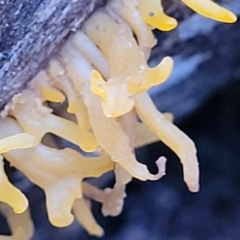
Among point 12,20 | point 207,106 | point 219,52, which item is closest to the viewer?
point 12,20

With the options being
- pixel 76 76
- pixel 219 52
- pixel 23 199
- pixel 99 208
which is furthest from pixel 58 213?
pixel 219 52

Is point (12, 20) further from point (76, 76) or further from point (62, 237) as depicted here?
point (62, 237)

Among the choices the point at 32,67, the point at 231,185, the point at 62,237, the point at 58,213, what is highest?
the point at 32,67


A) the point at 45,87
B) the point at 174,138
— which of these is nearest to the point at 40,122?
the point at 45,87

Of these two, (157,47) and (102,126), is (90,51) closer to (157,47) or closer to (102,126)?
(102,126)

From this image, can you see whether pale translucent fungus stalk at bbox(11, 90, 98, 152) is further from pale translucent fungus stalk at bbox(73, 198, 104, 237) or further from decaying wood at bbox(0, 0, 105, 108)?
pale translucent fungus stalk at bbox(73, 198, 104, 237)

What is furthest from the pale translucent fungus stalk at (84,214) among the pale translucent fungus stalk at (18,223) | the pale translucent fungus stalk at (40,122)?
the pale translucent fungus stalk at (40,122)

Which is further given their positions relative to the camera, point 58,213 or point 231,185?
point 231,185
